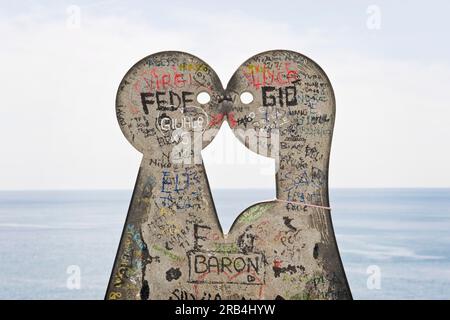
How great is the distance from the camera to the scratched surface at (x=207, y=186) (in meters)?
6.88

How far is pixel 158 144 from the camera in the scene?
273 inches

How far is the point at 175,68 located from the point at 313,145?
4.82 feet

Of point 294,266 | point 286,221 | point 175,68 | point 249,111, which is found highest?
point 175,68

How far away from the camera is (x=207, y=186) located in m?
6.94

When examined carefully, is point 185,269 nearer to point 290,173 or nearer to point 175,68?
point 290,173

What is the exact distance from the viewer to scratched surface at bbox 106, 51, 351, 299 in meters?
6.88

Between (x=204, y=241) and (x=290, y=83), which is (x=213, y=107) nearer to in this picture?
(x=290, y=83)

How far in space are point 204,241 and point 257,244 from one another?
49cm

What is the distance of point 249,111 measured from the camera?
6891mm

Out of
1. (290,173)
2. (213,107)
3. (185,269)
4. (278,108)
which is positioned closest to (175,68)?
(213,107)

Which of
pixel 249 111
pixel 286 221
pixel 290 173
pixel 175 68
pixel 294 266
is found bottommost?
pixel 294 266

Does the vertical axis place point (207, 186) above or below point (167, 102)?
below

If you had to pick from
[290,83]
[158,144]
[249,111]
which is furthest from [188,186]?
[290,83]

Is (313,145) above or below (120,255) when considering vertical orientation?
above
